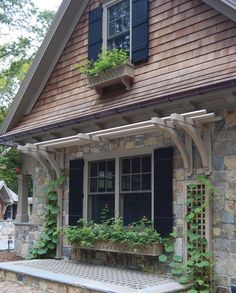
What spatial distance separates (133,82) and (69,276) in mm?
3496

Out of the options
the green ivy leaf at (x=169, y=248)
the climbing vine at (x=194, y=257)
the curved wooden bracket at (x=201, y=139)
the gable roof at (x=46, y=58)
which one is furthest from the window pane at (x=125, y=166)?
→ the gable roof at (x=46, y=58)

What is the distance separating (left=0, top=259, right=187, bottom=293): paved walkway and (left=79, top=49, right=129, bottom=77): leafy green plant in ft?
11.6

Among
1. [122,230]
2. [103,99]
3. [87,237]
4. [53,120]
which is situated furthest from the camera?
[53,120]

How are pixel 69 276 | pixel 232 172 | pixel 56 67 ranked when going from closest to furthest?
pixel 232 172 → pixel 69 276 → pixel 56 67

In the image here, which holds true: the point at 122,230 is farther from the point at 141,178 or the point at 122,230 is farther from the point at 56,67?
the point at 56,67

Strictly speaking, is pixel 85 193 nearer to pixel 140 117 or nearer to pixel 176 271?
pixel 140 117

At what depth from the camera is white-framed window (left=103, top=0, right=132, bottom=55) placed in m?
8.23

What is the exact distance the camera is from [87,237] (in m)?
7.73

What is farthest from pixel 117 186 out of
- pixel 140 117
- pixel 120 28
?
pixel 120 28

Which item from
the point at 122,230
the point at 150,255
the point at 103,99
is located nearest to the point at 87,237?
the point at 122,230

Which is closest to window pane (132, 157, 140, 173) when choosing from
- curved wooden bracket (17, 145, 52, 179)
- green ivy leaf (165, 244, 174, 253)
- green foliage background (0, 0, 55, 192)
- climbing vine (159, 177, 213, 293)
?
climbing vine (159, 177, 213, 293)

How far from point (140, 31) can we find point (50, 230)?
14.3 ft

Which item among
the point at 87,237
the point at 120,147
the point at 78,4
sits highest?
the point at 78,4

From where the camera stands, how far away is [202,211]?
20.7 feet
